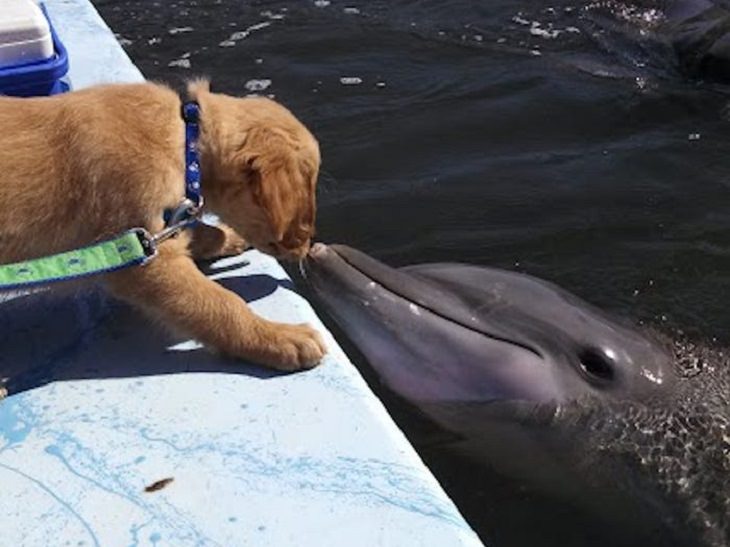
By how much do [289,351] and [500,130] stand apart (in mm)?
4741

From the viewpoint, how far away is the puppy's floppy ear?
10.5 ft

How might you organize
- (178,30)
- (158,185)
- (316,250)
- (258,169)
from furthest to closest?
(178,30), (316,250), (258,169), (158,185)

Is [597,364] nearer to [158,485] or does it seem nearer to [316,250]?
[316,250]

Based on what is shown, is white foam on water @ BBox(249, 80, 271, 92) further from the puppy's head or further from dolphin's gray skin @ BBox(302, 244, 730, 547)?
the puppy's head

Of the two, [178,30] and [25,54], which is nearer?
[25,54]

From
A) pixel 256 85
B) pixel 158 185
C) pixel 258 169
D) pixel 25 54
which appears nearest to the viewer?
pixel 158 185

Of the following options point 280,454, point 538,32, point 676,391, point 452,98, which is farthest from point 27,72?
point 538,32

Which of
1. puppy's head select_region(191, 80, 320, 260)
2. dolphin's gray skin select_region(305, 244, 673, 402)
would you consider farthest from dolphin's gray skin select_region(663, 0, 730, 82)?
puppy's head select_region(191, 80, 320, 260)

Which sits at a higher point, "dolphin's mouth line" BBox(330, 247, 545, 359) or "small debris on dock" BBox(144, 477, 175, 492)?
"small debris on dock" BBox(144, 477, 175, 492)

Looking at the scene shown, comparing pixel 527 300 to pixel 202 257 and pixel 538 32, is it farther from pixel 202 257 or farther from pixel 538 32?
pixel 538 32

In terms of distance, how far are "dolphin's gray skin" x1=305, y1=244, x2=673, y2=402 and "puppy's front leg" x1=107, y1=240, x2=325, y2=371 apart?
89cm

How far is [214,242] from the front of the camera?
3.69m

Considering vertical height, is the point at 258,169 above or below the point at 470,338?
above

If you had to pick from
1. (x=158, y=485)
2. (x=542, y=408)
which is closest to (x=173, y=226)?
(x=158, y=485)
